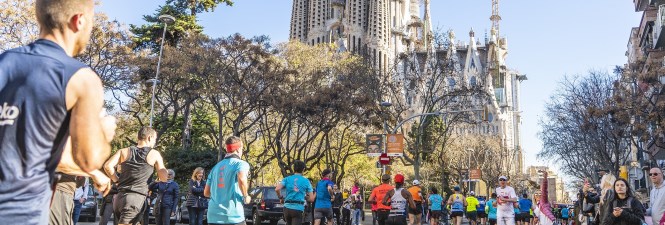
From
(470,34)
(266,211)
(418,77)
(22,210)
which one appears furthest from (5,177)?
(470,34)

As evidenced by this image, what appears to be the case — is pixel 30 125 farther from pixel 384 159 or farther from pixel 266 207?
pixel 384 159

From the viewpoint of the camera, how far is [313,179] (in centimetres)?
4884

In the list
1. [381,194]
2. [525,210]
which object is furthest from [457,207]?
[381,194]

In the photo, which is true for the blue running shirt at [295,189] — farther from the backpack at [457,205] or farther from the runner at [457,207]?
the backpack at [457,205]

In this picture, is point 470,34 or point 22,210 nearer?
point 22,210

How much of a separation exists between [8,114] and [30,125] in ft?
0.26

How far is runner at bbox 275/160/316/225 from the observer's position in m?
9.78

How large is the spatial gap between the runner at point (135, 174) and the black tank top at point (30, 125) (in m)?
4.63

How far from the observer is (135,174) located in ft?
22.8

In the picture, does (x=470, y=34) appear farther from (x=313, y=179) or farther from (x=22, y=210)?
(x=22, y=210)

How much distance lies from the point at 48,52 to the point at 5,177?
0.48 metres

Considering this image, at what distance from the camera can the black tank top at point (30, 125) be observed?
2191 mm

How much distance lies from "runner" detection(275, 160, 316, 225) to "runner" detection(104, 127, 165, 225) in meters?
2.91

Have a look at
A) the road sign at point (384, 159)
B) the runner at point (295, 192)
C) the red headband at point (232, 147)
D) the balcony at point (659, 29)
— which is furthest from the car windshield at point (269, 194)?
the balcony at point (659, 29)
